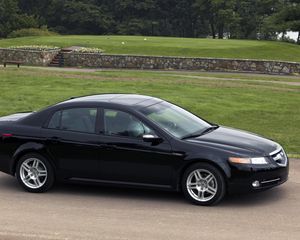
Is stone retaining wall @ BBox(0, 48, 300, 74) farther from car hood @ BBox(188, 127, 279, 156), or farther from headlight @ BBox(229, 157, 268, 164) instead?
headlight @ BBox(229, 157, 268, 164)

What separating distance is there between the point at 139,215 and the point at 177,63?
34422 millimetres

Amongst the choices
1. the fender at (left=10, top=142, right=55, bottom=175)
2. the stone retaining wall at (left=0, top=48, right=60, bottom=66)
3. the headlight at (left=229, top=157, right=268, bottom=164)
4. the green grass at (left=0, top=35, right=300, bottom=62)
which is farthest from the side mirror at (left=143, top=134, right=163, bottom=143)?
the green grass at (left=0, top=35, right=300, bottom=62)

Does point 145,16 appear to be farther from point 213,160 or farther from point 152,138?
point 213,160

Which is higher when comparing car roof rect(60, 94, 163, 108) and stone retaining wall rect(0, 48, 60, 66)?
car roof rect(60, 94, 163, 108)

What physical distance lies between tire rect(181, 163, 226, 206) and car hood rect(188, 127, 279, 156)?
0.39m

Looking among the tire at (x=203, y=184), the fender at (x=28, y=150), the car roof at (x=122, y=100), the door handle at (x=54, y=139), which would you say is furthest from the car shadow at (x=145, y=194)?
the car roof at (x=122, y=100)

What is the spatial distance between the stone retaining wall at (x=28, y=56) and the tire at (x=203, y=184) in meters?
36.2

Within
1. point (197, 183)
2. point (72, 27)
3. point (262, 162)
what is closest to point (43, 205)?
point (197, 183)

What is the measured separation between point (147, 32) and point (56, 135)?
303 feet

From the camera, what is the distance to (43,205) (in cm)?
794

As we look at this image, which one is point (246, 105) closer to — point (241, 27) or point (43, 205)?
point (43, 205)

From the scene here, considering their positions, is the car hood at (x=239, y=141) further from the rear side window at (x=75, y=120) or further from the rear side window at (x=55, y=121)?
the rear side window at (x=55, y=121)

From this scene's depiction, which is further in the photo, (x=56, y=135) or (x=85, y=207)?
(x=56, y=135)

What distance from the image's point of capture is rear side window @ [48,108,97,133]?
8.51 m
